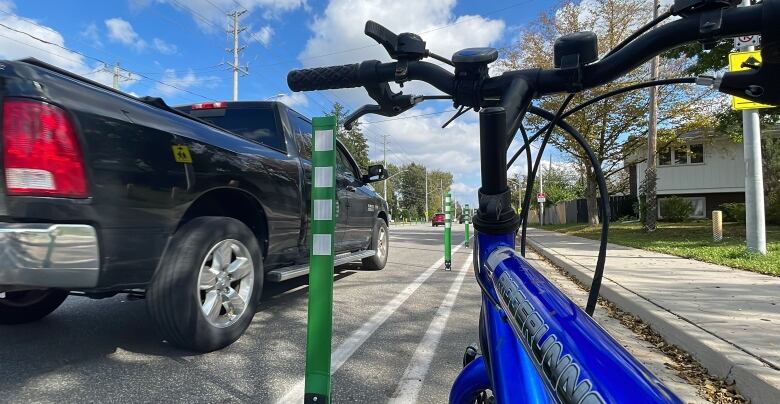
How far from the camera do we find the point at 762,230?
9094 mm

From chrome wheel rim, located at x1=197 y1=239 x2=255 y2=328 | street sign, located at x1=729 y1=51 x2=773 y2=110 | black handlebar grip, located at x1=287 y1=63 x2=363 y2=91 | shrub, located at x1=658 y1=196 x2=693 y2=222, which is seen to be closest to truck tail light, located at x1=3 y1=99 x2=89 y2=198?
chrome wheel rim, located at x1=197 y1=239 x2=255 y2=328

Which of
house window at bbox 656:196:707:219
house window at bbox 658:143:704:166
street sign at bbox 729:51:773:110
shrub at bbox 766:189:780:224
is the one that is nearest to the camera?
street sign at bbox 729:51:773:110

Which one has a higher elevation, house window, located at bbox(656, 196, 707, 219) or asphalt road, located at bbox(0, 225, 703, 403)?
house window, located at bbox(656, 196, 707, 219)

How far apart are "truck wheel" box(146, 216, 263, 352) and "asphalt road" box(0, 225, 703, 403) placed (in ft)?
0.65

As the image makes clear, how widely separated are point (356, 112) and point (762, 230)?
32.8 ft

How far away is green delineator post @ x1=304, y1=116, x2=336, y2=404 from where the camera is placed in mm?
2334

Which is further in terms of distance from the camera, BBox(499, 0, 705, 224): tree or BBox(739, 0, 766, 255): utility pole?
BBox(499, 0, 705, 224): tree

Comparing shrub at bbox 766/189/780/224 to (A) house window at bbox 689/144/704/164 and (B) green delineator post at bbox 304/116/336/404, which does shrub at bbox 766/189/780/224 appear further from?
(B) green delineator post at bbox 304/116/336/404

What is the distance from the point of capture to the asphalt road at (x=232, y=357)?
2852mm

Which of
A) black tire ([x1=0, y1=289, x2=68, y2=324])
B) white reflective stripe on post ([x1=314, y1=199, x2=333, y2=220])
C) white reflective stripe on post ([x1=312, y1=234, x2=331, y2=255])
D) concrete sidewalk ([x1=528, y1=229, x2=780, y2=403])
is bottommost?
concrete sidewalk ([x1=528, y1=229, x2=780, y2=403])

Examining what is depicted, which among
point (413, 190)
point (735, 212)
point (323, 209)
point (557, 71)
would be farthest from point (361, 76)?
point (413, 190)

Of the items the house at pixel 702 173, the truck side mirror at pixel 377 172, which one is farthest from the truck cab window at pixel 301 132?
the house at pixel 702 173

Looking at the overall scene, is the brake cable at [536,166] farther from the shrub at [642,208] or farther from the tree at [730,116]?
the shrub at [642,208]

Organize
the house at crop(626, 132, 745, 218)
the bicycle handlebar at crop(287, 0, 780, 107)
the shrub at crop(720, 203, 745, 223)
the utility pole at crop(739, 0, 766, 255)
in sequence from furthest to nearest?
1. the house at crop(626, 132, 745, 218)
2. the shrub at crop(720, 203, 745, 223)
3. the utility pole at crop(739, 0, 766, 255)
4. the bicycle handlebar at crop(287, 0, 780, 107)
